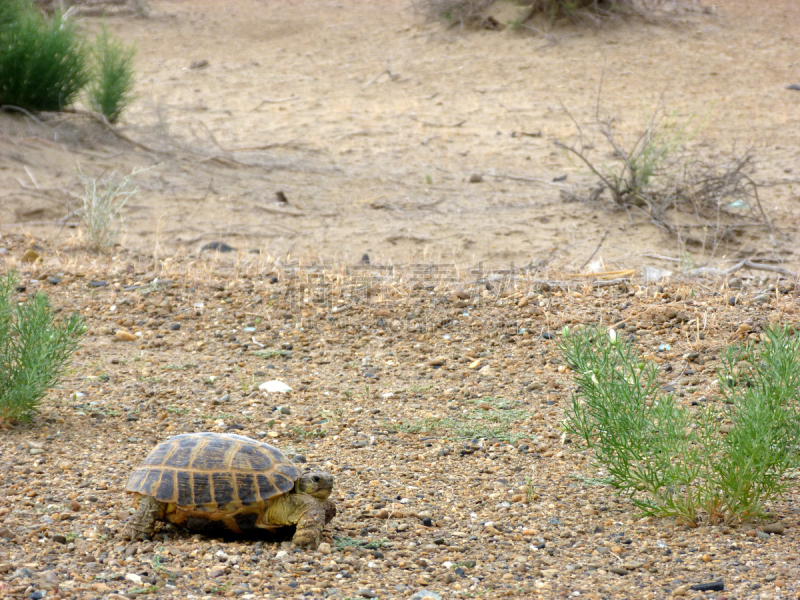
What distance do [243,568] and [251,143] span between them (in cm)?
890

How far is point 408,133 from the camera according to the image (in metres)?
11.4

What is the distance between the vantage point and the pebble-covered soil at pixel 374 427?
8.64 ft

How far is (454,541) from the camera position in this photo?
9.63 feet

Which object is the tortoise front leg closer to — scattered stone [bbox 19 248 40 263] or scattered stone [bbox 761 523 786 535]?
scattered stone [bbox 761 523 786 535]

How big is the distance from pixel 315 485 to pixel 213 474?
0.36 m

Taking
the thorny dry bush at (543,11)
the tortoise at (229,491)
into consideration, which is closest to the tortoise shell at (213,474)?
the tortoise at (229,491)

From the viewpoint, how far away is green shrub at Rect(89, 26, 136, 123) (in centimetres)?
1000

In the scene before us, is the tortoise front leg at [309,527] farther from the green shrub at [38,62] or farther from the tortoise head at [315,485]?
the green shrub at [38,62]

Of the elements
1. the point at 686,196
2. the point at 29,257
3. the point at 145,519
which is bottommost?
the point at 29,257

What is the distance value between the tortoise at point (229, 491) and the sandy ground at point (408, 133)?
388 cm

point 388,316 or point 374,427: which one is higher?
point 388,316

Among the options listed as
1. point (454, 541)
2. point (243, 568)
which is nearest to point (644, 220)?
point (454, 541)

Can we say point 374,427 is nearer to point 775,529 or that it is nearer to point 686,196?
point 775,529

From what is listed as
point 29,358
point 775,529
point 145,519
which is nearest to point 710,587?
point 775,529
